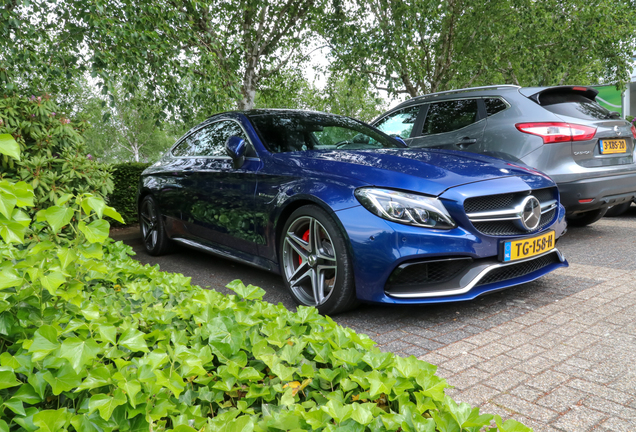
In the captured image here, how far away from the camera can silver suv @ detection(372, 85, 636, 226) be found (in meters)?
4.94

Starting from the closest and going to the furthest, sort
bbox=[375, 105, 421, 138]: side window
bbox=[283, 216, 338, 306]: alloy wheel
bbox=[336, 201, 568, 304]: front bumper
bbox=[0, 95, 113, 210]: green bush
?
bbox=[336, 201, 568, 304]: front bumper < bbox=[283, 216, 338, 306]: alloy wheel < bbox=[0, 95, 113, 210]: green bush < bbox=[375, 105, 421, 138]: side window

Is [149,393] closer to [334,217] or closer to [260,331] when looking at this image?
[260,331]

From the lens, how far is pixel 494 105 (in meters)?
5.45

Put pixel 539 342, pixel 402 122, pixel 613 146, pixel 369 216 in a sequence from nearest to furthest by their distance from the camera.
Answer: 1. pixel 539 342
2. pixel 369 216
3. pixel 613 146
4. pixel 402 122

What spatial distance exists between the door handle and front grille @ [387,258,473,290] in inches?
110

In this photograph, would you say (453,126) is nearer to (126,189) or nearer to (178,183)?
(178,183)

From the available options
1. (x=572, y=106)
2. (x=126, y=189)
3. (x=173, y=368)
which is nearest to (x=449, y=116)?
(x=572, y=106)

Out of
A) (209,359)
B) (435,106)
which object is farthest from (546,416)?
(435,106)

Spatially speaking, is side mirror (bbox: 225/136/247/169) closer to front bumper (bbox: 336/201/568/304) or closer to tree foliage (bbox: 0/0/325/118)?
front bumper (bbox: 336/201/568/304)

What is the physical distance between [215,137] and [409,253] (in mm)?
2676

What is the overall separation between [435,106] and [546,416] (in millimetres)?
4717

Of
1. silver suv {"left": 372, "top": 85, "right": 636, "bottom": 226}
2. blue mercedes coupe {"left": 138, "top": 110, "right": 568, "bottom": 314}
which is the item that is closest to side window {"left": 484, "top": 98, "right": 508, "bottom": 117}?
silver suv {"left": 372, "top": 85, "right": 636, "bottom": 226}

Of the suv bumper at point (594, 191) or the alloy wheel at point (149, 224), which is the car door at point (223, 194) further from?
the suv bumper at point (594, 191)

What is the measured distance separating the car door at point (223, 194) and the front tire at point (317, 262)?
1.26 feet
